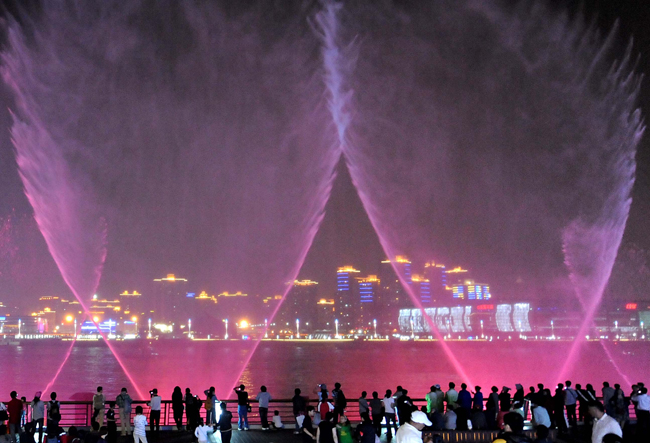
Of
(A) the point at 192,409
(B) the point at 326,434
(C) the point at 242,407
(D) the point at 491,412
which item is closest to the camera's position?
(B) the point at 326,434

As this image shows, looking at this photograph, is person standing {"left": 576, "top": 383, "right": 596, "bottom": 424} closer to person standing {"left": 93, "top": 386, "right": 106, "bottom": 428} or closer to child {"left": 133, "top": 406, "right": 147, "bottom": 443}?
child {"left": 133, "top": 406, "right": 147, "bottom": 443}

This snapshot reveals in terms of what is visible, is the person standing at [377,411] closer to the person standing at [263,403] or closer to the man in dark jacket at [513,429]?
the person standing at [263,403]

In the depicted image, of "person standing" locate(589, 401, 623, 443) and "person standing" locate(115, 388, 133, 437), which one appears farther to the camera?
"person standing" locate(115, 388, 133, 437)

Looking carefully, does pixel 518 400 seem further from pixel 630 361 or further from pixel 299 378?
pixel 630 361

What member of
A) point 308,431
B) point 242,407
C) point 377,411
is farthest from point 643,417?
point 242,407

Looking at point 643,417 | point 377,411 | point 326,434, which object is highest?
point 326,434

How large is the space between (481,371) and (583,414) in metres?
75.9

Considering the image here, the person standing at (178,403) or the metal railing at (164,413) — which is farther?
the metal railing at (164,413)

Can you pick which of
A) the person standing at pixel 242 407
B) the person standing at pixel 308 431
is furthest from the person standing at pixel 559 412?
the person standing at pixel 242 407

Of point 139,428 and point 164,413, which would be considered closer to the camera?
point 139,428

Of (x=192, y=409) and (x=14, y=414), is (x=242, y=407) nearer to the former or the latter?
(x=192, y=409)

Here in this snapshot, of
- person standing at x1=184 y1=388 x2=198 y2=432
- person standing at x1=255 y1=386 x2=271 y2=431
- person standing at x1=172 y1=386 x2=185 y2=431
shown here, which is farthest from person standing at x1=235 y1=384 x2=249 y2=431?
person standing at x1=172 y1=386 x2=185 y2=431

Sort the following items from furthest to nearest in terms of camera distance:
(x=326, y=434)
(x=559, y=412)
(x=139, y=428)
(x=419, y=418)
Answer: (x=559, y=412), (x=139, y=428), (x=326, y=434), (x=419, y=418)

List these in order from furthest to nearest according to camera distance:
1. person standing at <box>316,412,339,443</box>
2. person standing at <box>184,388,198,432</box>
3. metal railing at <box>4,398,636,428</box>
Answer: metal railing at <box>4,398,636,428</box>
person standing at <box>184,388,198,432</box>
person standing at <box>316,412,339,443</box>
